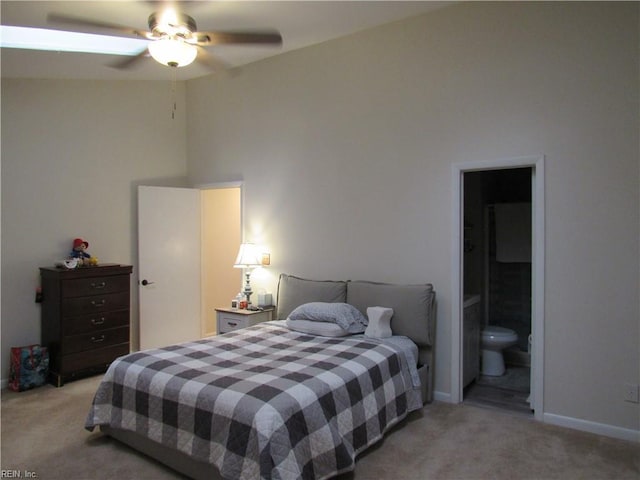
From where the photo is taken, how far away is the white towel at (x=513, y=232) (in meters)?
4.96

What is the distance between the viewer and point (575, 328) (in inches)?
126

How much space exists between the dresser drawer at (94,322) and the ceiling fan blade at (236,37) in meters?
2.76

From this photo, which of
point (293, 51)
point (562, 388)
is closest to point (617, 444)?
point (562, 388)

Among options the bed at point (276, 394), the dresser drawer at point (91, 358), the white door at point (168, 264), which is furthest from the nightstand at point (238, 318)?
the dresser drawer at point (91, 358)

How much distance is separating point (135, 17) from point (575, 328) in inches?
148

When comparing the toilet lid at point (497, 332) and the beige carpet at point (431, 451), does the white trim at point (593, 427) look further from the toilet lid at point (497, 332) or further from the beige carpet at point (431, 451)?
the toilet lid at point (497, 332)

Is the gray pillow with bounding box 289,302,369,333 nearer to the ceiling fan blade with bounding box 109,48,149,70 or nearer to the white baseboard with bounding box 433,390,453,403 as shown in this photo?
the white baseboard with bounding box 433,390,453,403

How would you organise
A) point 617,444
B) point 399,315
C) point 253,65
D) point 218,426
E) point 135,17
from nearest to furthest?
point 218,426
point 617,444
point 135,17
point 399,315
point 253,65

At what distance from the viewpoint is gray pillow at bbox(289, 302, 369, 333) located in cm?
359

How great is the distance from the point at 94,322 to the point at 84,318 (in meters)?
0.11

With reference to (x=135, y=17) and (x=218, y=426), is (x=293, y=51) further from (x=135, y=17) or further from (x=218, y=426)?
(x=218, y=426)

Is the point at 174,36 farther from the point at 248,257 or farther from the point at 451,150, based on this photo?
the point at 248,257

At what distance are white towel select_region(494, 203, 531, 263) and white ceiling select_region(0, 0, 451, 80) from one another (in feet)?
7.82

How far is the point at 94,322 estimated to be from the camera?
4.29m
